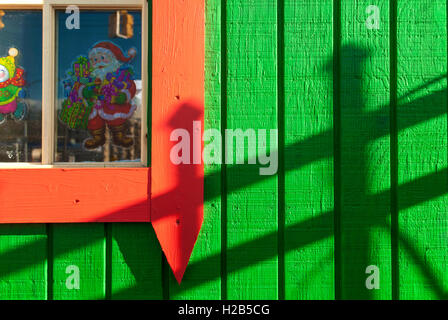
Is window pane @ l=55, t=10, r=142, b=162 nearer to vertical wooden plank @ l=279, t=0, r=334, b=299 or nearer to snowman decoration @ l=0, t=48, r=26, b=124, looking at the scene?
snowman decoration @ l=0, t=48, r=26, b=124

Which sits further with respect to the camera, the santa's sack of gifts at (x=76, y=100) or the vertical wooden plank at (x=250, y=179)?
the santa's sack of gifts at (x=76, y=100)

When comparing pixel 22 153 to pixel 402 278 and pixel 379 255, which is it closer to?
pixel 379 255

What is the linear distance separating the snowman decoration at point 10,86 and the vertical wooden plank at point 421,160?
2.45m

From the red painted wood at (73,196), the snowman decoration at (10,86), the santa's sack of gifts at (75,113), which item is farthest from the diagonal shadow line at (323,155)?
the snowman decoration at (10,86)

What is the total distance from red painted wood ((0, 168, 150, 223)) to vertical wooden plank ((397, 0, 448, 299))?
1.63 m

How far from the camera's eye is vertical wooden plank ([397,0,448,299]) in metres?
2.30

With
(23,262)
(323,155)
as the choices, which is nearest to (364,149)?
(323,155)

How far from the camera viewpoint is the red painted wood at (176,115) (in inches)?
89.0

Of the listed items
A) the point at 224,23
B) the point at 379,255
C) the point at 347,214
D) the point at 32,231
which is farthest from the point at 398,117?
the point at 32,231

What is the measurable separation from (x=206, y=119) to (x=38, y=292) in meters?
1.50

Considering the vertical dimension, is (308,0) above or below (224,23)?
above

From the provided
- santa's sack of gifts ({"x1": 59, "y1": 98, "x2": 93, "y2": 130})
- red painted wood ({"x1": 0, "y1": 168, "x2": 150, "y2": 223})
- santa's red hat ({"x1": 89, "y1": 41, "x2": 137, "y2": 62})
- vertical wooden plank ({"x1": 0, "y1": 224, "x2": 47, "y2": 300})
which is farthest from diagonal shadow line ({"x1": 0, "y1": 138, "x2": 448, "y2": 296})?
santa's red hat ({"x1": 89, "y1": 41, "x2": 137, "y2": 62})

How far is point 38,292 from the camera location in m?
2.29

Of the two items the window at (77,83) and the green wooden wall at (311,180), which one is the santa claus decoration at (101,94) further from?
the green wooden wall at (311,180)
